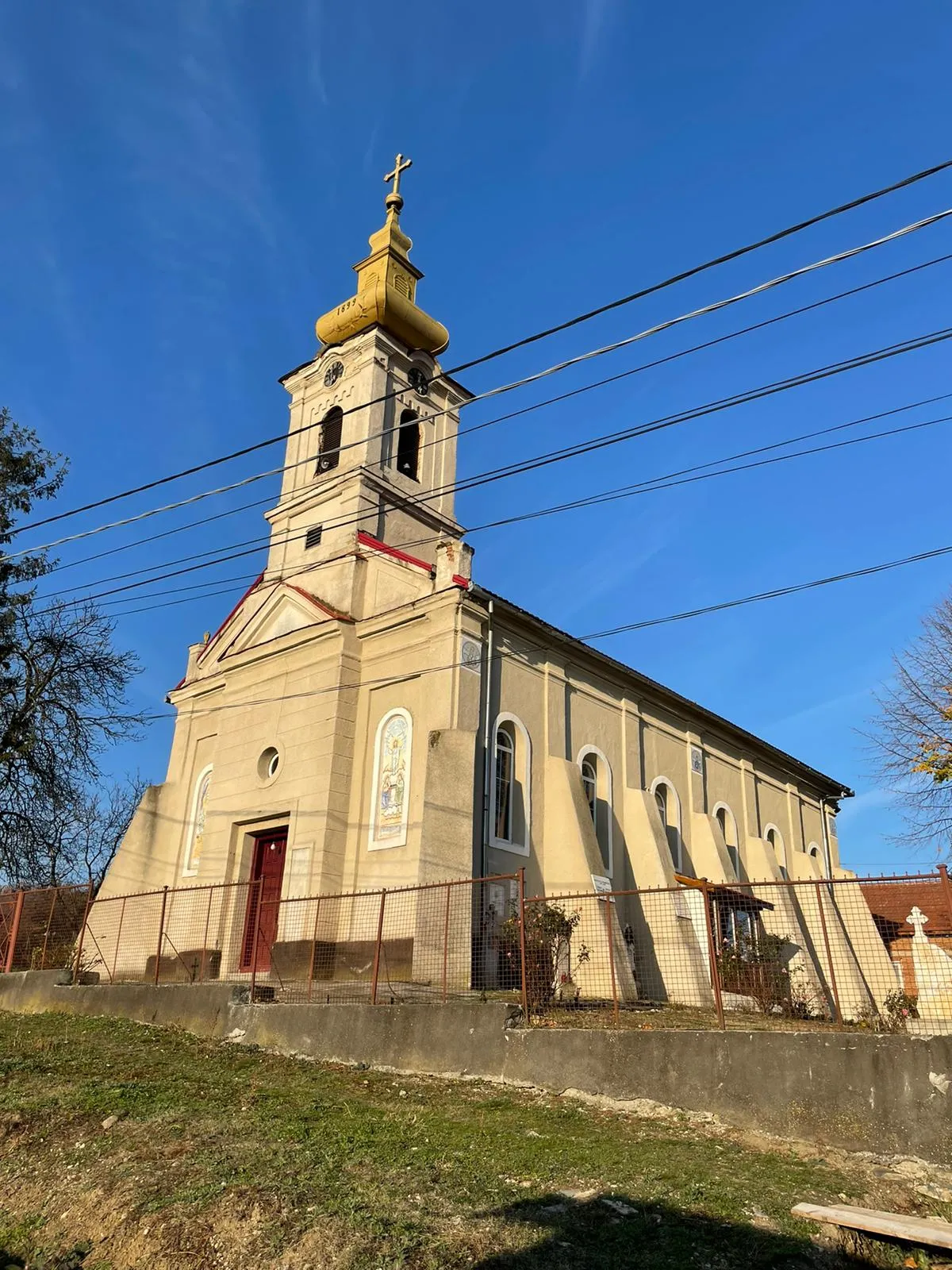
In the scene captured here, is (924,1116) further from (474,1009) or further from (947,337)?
(947,337)

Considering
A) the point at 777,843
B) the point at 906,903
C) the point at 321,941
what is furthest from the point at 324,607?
the point at 777,843

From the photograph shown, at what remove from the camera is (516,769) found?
20.6m

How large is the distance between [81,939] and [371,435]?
13.3 metres

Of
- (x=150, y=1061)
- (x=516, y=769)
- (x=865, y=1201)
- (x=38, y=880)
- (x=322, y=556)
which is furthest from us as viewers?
(x=38, y=880)

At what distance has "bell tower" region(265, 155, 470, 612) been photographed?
79.6ft

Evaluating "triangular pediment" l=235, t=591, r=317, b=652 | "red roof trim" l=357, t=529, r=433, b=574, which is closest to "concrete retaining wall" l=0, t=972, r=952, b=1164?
"triangular pediment" l=235, t=591, r=317, b=652

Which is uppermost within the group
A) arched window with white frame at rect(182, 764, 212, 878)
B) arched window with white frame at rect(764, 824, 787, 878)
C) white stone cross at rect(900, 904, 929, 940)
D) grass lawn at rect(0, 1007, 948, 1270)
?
arched window with white frame at rect(764, 824, 787, 878)

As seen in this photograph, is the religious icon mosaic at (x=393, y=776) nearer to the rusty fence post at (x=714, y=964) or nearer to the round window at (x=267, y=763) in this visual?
the round window at (x=267, y=763)

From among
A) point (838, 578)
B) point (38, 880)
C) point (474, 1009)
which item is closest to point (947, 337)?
point (838, 578)

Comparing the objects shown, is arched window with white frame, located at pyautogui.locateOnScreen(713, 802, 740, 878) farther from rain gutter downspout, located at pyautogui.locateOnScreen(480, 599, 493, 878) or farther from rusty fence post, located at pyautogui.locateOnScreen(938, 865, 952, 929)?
rusty fence post, located at pyautogui.locateOnScreen(938, 865, 952, 929)

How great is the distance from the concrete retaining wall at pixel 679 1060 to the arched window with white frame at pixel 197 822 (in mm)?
8461

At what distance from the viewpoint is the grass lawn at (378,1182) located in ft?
20.6

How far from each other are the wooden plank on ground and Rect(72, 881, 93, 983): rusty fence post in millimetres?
15479

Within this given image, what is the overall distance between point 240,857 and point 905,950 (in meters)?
13.6
